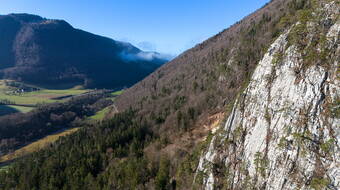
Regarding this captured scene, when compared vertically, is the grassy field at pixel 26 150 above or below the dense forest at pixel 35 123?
below

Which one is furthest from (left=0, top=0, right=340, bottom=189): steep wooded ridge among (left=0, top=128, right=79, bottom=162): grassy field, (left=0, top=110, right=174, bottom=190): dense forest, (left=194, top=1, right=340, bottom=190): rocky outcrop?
(left=0, top=128, right=79, bottom=162): grassy field

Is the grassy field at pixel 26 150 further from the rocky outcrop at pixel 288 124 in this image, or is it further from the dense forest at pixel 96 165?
the rocky outcrop at pixel 288 124

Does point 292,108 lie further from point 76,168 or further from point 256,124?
point 76,168

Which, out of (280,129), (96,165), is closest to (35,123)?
(96,165)

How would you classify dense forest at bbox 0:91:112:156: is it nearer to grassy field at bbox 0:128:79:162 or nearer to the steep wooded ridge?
grassy field at bbox 0:128:79:162

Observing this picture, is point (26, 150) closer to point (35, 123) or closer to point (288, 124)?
point (35, 123)

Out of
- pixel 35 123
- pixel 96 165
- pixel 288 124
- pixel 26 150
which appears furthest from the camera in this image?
pixel 35 123

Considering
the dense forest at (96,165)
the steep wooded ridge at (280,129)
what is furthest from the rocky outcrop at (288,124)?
the dense forest at (96,165)

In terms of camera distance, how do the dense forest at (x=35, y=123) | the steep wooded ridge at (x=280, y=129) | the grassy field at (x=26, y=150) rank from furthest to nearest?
the dense forest at (x=35, y=123) → the grassy field at (x=26, y=150) → the steep wooded ridge at (x=280, y=129)
